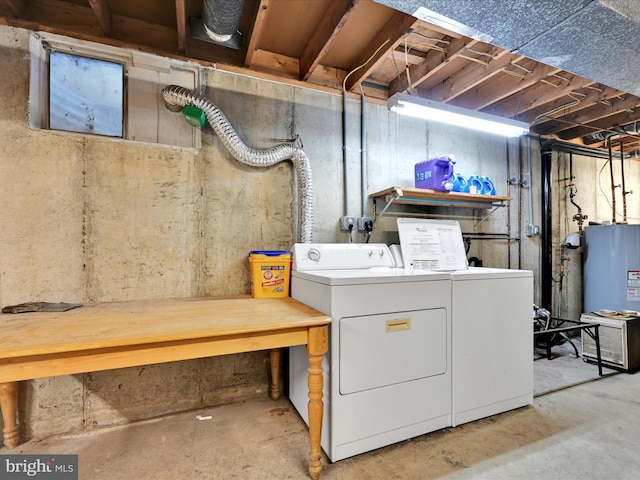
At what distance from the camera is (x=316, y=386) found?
4.53ft

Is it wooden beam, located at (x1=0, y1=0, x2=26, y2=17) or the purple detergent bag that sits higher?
wooden beam, located at (x1=0, y1=0, x2=26, y2=17)

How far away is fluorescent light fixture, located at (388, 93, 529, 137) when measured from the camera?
6.48 feet

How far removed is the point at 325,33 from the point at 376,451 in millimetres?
2623

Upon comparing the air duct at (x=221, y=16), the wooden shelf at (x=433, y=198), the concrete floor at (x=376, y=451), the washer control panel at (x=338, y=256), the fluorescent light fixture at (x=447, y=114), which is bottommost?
the concrete floor at (x=376, y=451)

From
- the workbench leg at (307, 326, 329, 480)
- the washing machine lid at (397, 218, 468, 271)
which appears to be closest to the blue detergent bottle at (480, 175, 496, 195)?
the washing machine lid at (397, 218, 468, 271)

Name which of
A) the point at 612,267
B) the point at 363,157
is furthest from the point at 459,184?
the point at 612,267

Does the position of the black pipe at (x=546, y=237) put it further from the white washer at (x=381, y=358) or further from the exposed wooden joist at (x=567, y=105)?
the white washer at (x=381, y=358)

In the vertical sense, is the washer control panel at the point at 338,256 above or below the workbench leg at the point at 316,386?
above

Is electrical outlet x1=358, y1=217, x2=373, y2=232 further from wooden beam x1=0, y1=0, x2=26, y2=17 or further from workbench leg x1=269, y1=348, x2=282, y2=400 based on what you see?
wooden beam x1=0, y1=0, x2=26, y2=17

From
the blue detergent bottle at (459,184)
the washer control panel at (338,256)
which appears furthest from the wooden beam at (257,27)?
the blue detergent bottle at (459,184)

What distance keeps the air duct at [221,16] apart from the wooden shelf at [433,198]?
A: 5.07 feet

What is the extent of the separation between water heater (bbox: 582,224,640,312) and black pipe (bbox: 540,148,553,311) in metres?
0.51

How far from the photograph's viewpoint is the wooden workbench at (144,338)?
1048 mm

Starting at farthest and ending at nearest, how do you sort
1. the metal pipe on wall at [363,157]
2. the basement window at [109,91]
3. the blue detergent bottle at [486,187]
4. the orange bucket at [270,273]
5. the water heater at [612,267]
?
the water heater at [612,267] → the blue detergent bottle at [486,187] → the metal pipe on wall at [363,157] → the orange bucket at [270,273] → the basement window at [109,91]
